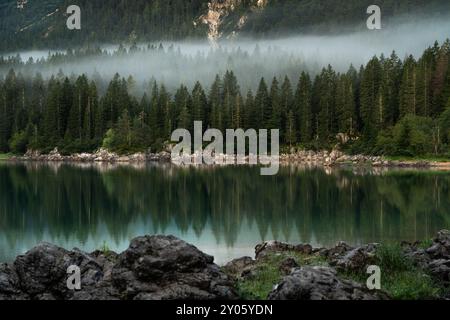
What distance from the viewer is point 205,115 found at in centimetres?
13712

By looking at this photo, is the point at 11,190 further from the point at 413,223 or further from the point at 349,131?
the point at 349,131

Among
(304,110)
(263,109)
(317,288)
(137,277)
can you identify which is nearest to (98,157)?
(263,109)

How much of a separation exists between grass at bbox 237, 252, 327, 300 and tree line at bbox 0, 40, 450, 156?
3308 inches

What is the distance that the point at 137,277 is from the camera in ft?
46.5

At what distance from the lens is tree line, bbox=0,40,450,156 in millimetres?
113125

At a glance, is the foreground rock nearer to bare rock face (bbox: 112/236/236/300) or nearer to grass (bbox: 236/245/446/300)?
bare rock face (bbox: 112/236/236/300)

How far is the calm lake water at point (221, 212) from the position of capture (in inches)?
1210

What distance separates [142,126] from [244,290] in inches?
4848

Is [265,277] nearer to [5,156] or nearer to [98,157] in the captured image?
[98,157]

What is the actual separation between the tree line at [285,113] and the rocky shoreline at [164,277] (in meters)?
87.4

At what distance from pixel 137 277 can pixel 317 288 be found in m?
4.83

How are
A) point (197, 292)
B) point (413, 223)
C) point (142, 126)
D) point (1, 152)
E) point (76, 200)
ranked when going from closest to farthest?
point (197, 292) → point (413, 223) → point (76, 200) → point (142, 126) → point (1, 152)

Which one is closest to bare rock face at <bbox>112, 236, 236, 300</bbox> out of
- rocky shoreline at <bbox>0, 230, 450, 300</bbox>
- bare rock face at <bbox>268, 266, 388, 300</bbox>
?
rocky shoreline at <bbox>0, 230, 450, 300</bbox>
